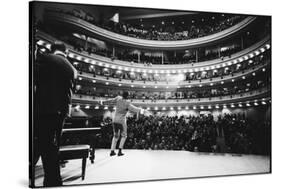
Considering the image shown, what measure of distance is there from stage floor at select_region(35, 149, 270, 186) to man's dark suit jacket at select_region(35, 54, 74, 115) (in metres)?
0.86

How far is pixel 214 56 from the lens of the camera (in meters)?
7.36

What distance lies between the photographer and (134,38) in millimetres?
6824

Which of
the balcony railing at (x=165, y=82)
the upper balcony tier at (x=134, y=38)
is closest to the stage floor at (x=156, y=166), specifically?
the balcony railing at (x=165, y=82)

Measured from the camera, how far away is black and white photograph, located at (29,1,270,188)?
601 cm

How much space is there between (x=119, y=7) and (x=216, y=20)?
1901 millimetres

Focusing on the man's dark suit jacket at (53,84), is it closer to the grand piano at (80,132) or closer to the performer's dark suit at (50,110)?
the performer's dark suit at (50,110)

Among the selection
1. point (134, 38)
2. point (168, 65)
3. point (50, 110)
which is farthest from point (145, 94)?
point (50, 110)

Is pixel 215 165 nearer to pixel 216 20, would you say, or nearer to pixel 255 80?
pixel 255 80

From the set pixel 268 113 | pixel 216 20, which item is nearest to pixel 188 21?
pixel 216 20

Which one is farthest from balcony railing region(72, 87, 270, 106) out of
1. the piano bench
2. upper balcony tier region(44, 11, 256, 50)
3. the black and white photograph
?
upper balcony tier region(44, 11, 256, 50)

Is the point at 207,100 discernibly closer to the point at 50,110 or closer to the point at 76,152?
the point at 76,152

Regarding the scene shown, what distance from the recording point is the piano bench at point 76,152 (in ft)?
19.9

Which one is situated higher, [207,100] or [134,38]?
[134,38]

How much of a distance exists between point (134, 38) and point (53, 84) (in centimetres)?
167
